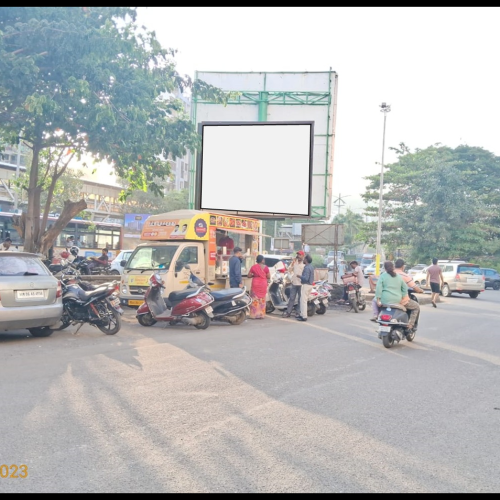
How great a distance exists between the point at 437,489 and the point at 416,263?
40.0 meters

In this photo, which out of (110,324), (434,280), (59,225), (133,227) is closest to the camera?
(110,324)

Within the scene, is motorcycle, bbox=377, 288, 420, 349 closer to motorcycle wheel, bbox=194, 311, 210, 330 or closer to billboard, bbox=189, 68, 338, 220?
motorcycle wheel, bbox=194, 311, 210, 330

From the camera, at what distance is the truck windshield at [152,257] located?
14066 millimetres

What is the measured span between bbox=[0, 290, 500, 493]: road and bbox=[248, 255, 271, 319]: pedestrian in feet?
13.9

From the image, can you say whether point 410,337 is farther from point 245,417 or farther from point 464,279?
point 464,279

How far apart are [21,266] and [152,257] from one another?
16.6ft

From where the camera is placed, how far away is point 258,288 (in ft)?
46.3

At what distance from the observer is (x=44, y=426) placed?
→ 15.8 ft

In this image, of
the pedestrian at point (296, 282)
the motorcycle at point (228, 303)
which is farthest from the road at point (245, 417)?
the pedestrian at point (296, 282)

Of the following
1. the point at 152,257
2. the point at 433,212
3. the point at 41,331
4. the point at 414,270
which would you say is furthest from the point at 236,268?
the point at 433,212

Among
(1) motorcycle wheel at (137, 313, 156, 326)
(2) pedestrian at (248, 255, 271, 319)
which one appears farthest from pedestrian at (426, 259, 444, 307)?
(1) motorcycle wheel at (137, 313, 156, 326)

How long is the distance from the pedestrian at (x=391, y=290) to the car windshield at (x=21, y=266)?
19.7 ft

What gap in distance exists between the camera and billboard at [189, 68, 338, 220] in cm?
2252

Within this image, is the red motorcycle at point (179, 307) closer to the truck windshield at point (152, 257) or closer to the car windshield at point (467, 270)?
the truck windshield at point (152, 257)
